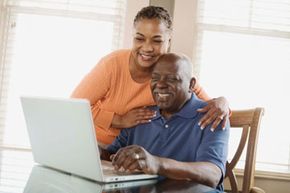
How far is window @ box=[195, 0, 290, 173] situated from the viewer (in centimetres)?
256

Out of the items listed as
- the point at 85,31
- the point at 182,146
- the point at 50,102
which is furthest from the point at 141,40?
the point at 85,31

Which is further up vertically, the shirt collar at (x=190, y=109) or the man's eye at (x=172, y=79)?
the man's eye at (x=172, y=79)

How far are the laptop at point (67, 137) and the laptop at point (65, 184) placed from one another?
20mm

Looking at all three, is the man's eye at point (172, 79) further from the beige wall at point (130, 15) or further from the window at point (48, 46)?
the window at point (48, 46)

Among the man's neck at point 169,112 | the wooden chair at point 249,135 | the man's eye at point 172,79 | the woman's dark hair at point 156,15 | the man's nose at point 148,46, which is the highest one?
the woman's dark hair at point 156,15

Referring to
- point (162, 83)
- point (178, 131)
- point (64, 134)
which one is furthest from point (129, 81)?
point (64, 134)

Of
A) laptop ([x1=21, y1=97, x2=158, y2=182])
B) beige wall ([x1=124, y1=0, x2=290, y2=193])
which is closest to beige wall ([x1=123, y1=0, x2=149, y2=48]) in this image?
beige wall ([x1=124, y1=0, x2=290, y2=193])

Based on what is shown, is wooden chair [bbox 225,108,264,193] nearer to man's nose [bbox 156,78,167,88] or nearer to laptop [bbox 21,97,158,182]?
man's nose [bbox 156,78,167,88]

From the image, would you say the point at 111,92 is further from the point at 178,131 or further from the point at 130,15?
the point at 130,15

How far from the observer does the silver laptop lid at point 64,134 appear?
996mm

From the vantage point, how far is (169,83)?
1520mm

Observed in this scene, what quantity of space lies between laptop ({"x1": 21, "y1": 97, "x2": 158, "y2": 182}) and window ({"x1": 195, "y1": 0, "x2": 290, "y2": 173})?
149 cm

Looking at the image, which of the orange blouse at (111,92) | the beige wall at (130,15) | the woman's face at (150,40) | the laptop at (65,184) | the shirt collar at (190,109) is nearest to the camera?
the laptop at (65,184)

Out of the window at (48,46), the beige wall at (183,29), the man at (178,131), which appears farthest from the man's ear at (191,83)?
the window at (48,46)
